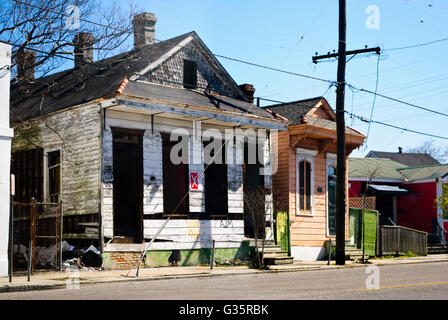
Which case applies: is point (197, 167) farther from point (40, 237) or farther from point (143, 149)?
point (40, 237)

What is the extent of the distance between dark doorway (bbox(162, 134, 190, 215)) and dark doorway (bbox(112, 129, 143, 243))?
117 centimetres

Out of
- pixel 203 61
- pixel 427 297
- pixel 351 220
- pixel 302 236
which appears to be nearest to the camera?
pixel 427 297

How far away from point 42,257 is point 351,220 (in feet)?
48.5

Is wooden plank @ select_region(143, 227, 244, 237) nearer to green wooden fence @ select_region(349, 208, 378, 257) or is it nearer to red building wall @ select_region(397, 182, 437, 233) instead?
green wooden fence @ select_region(349, 208, 378, 257)

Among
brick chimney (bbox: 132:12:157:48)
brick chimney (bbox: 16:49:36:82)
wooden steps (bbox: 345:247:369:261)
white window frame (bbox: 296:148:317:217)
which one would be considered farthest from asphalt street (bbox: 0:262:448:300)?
brick chimney (bbox: 132:12:157:48)

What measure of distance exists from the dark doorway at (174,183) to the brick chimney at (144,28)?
518 centimetres

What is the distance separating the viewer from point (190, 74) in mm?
23375

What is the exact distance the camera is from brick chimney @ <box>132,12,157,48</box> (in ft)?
83.9

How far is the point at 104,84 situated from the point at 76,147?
234cm

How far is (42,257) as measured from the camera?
20.0 meters

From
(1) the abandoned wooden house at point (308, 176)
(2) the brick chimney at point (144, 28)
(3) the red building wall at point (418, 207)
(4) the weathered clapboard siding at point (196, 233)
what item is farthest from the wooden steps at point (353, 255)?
(3) the red building wall at point (418, 207)

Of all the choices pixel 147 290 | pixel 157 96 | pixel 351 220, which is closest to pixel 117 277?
pixel 147 290

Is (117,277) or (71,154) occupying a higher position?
(71,154)

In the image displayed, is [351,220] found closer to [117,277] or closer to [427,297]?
[117,277]
